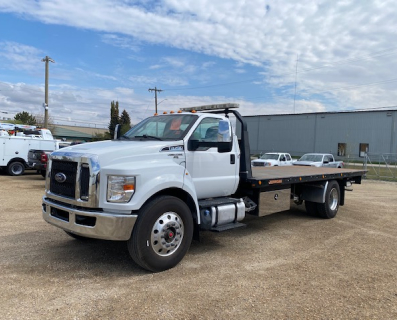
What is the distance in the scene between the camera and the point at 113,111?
69.8 m

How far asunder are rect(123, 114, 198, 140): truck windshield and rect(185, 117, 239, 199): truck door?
0.18 metres

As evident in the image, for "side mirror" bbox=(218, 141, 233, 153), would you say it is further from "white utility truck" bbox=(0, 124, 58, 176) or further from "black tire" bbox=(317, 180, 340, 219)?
"white utility truck" bbox=(0, 124, 58, 176)

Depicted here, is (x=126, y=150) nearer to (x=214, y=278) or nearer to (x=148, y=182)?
(x=148, y=182)

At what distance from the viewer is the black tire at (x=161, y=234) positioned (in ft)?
14.1

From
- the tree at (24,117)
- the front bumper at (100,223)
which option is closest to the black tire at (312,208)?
the front bumper at (100,223)

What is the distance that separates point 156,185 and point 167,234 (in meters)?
0.70

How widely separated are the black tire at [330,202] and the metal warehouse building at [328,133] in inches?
1414

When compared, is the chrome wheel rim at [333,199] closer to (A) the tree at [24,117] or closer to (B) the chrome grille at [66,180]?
(B) the chrome grille at [66,180]

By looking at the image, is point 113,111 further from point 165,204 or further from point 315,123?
point 165,204

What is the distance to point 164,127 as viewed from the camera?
5453mm

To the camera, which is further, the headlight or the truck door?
the truck door

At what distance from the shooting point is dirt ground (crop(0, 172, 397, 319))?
11.7 feet

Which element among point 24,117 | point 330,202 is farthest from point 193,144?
point 24,117

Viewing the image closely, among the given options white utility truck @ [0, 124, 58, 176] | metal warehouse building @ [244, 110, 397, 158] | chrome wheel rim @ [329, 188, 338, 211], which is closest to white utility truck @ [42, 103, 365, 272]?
chrome wheel rim @ [329, 188, 338, 211]
